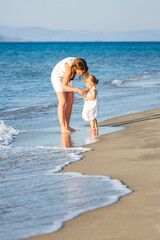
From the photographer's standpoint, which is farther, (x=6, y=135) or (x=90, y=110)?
(x=90, y=110)

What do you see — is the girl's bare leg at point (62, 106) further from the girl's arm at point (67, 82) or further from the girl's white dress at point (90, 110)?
the girl's white dress at point (90, 110)

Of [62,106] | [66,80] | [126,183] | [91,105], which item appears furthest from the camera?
[91,105]

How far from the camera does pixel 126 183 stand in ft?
12.1

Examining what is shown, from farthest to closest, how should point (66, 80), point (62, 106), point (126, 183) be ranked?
point (62, 106) → point (66, 80) → point (126, 183)

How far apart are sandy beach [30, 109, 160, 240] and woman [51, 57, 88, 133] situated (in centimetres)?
105

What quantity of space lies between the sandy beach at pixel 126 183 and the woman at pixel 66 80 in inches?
41.5

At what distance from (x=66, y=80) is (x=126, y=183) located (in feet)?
10.8

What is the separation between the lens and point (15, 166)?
15.5ft

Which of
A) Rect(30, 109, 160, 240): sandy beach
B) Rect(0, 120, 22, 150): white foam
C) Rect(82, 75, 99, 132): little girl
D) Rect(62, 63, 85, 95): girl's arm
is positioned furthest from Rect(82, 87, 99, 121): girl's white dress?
Rect(0, 120, 22, 150): white foam

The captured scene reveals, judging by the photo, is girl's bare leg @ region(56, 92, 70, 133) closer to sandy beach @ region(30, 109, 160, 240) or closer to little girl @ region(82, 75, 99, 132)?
little girl @ region(82, 75, 99, 132)

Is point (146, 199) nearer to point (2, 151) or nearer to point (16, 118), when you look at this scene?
point (2, 151)

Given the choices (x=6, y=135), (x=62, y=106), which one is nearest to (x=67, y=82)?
(x=62, y=106)

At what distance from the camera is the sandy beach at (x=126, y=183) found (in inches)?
106

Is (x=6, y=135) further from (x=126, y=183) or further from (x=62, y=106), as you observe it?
(x=126, y=183)
